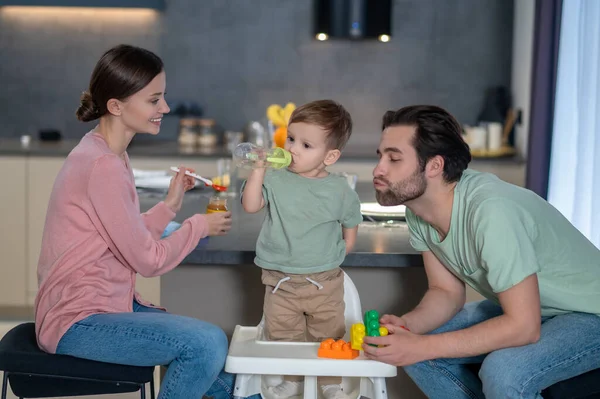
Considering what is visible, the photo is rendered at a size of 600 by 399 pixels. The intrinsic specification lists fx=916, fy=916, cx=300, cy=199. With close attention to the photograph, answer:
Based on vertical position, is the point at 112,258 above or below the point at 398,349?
above

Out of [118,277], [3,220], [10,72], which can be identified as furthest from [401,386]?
[10,72]

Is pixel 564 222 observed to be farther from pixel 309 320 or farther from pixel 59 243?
pixel 59 243

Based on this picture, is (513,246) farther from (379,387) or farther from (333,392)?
(333,392)

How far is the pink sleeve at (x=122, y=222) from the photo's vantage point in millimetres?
2162

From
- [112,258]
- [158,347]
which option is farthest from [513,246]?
[112,258]

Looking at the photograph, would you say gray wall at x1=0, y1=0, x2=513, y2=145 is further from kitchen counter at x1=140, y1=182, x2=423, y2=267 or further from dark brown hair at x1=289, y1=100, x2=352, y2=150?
dark brown hair at x1=289, y1=100, x2=352, y2=150

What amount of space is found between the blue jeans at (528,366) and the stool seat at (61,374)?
2.41 feet

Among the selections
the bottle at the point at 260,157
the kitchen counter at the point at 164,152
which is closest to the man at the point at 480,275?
the bottle at the point at 260,157

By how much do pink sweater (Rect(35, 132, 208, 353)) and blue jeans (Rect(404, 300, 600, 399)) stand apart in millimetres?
776

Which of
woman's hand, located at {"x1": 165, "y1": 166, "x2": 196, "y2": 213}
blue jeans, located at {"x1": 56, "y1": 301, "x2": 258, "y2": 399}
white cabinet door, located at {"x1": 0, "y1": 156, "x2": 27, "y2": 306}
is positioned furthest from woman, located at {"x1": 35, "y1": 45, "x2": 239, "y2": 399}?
white cabinet door, located at {"x1": 0, "y1": 156, "x2": 27, "y2": 306}

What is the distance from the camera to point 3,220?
4723mm

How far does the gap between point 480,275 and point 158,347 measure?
79cm

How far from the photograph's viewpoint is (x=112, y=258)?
2.25 metres

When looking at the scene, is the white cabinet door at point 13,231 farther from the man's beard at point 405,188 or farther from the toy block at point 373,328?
the toy block at point 373,328
